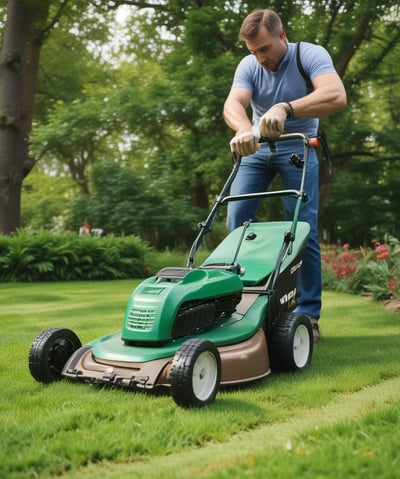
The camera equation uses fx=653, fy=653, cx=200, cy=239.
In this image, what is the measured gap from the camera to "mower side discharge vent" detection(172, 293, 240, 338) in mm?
2852

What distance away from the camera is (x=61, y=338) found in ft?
10.1

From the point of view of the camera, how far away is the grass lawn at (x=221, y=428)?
1896 millimetres

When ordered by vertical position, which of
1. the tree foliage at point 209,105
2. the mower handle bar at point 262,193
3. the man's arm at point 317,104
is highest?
the tree foliage at point 209,105

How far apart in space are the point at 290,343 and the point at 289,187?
1092 millimetres

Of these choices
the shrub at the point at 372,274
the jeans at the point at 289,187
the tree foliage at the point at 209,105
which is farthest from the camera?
the tree foliage at the point at 209,105

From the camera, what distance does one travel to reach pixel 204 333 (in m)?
2.99

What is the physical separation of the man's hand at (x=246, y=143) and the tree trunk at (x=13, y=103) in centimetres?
843

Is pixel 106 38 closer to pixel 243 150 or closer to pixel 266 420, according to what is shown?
pixel 243 150

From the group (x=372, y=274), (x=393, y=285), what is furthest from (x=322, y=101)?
(x=372, y=274)

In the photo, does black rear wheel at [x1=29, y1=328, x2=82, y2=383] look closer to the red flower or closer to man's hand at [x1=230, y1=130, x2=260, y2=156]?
man's hand at [x1=230, y1=130, x2=260, y2=156]

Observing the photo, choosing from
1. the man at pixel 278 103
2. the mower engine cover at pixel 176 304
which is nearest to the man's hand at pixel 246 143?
the man at pixel 278 103

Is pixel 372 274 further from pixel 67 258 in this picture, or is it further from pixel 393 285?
pixel 67 258

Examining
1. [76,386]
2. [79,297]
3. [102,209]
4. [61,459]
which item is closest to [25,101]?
[102,209]

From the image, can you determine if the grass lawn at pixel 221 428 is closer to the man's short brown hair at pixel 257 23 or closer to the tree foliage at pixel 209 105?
the man's short brown hair at pixel 257 23
